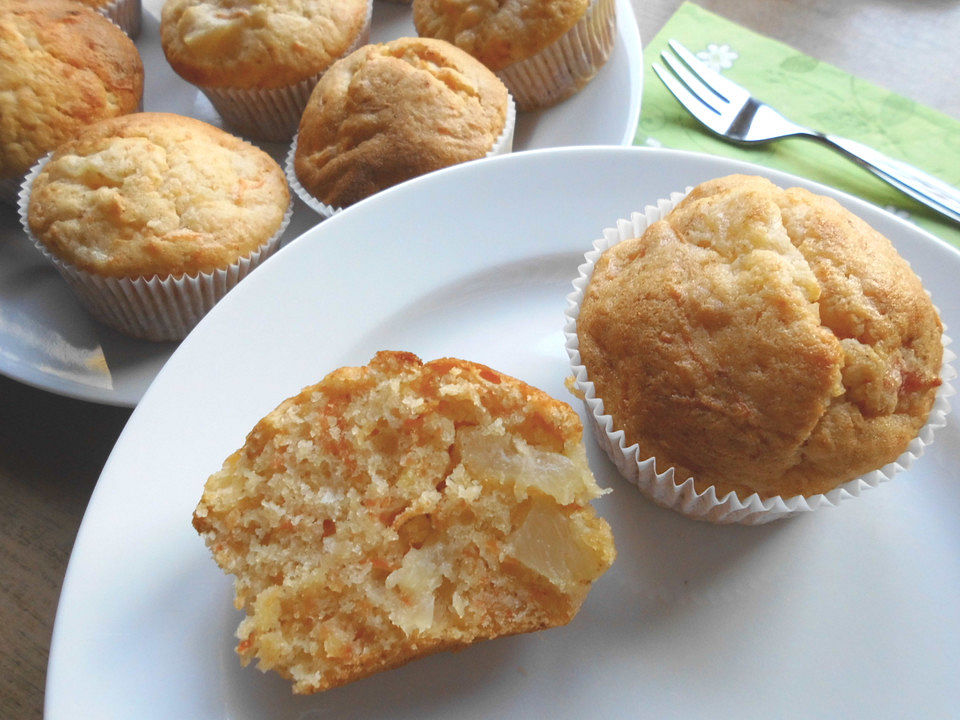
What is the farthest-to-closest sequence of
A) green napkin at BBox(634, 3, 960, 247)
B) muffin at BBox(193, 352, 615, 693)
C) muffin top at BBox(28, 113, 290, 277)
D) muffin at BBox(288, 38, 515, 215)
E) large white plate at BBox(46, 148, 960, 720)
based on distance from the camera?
1. green napkin at BBox(634, 3, 960, 247)
2. muffin at BBox(288, 38, 515, 215)
3. muffin top at BBox(28, 113, 290, 277)
4. large white plate at BBox(46, 148, 960, 720)
5. muffin at BBox(193, 352, 615, 693)

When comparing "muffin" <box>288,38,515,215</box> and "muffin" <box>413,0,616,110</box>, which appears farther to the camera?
"muffin" <box>413,0,616,110</box>

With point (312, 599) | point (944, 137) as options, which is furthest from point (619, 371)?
point (944, 137)

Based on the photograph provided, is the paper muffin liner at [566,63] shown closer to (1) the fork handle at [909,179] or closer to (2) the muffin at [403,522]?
(1) the fork handle at [909,179]

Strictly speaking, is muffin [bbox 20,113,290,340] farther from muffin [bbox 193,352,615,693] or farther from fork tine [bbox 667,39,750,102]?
fork tine [bbox 667,39,750,102]

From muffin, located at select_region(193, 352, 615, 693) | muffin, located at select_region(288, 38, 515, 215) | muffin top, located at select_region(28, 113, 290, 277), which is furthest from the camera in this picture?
muffin, located at select_region(288, 38, 515, 215)

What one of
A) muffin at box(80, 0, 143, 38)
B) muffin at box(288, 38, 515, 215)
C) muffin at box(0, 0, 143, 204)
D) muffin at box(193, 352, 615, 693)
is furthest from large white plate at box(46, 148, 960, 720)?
muffin at box(80, 0, 143, 38)

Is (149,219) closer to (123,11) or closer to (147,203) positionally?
(147,203)

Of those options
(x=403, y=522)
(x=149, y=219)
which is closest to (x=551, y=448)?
(x=403, y=522)
